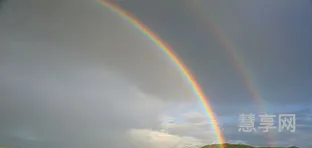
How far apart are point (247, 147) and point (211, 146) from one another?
37.4ft

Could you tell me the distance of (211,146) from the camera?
133875mm

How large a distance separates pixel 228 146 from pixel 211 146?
543cm

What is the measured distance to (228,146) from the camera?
13212 cm

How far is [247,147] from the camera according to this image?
426ft

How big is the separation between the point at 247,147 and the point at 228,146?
19.6 ft
